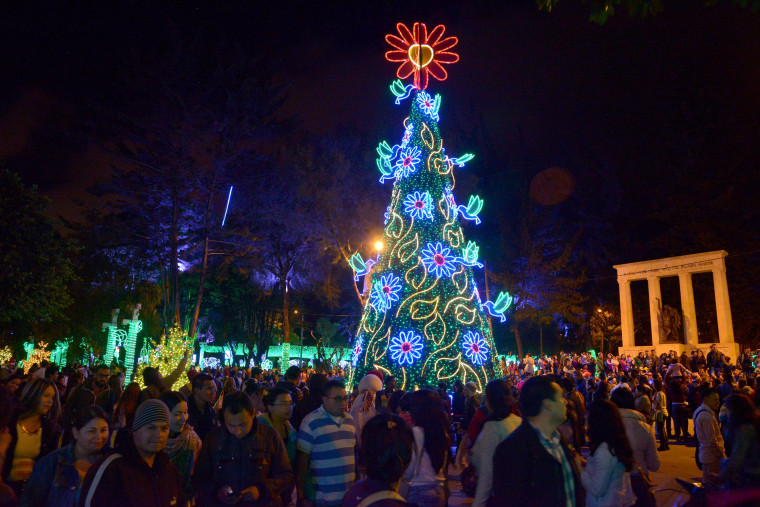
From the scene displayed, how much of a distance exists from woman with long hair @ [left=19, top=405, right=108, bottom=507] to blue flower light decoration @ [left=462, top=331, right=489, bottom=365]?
986 centimetres

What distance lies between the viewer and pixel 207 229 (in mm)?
23734

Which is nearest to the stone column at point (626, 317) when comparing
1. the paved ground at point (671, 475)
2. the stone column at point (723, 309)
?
the stone column at point (723, 309)

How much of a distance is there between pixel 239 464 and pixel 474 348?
957cm

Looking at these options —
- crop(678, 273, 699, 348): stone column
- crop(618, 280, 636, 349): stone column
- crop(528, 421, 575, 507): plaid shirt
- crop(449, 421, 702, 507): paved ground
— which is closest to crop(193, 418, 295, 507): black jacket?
crop(528, 421, 575, 507): plaid shirt

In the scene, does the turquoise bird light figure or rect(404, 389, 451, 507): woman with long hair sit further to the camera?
the turquoise bird light figure

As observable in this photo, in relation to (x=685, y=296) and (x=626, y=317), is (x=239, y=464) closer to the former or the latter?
(x=685, y=296)

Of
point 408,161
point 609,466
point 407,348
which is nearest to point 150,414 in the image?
point 609,466

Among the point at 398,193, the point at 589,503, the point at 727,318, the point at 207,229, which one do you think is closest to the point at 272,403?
the point at 589,503

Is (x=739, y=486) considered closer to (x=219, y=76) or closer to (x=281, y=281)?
(x=219, y=76)

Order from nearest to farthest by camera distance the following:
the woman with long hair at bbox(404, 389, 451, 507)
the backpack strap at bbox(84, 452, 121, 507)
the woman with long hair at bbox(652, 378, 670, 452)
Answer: the backpack strap at bbox(84, 452, 121, 507), the woman with long hair at bbox(404, 389, 451, 507), the woman with long hair at bbox(652, 378, 670, 452)

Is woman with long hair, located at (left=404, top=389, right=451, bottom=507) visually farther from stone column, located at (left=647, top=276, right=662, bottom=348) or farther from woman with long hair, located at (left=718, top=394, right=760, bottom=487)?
stone column, located at (left=647, top=276, right=662, bottom=348)

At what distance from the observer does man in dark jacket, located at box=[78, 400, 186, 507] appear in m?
2.88

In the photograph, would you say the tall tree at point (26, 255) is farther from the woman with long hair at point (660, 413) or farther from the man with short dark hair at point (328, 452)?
the woman with long hair at point (660, 413)

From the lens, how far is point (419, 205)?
1352 cm
